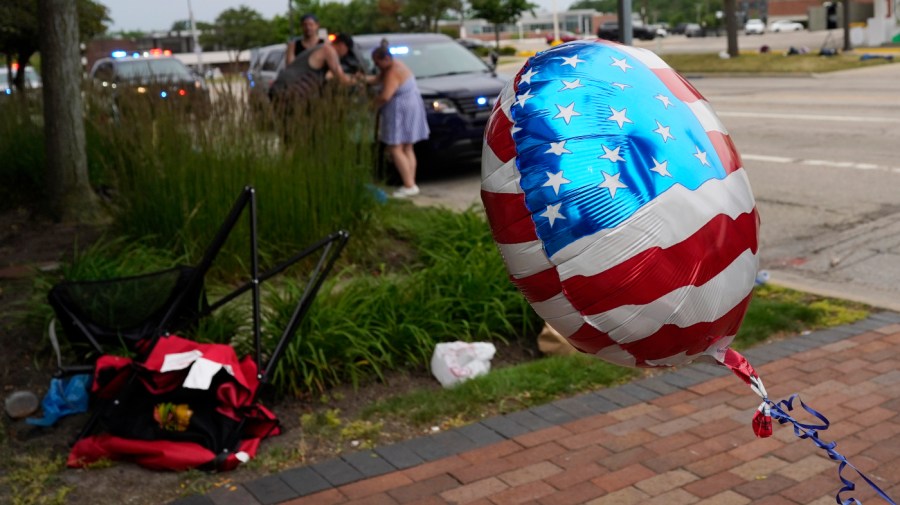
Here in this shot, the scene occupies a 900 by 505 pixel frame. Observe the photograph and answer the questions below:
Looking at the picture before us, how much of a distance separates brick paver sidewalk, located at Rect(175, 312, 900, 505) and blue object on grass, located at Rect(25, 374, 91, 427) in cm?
114

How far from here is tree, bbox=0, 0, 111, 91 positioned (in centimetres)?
1906

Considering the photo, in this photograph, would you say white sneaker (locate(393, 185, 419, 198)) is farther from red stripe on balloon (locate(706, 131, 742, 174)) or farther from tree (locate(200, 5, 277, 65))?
tree (locate(200, 5, 277, 65))

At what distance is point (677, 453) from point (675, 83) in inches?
82.0

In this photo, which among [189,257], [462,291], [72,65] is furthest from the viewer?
[72,65]

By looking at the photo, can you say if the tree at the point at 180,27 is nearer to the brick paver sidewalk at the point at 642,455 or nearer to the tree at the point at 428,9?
the tree at the point at 428,9

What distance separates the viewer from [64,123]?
8016 millimetres

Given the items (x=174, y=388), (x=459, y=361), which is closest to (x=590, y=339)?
(x=174, y=388)

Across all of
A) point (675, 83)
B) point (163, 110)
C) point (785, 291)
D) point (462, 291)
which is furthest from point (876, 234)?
point (675, 83)

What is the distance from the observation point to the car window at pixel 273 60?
16578 mm

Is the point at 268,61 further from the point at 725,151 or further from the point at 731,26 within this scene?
the point at 731,26

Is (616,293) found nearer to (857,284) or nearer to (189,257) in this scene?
(189,257)

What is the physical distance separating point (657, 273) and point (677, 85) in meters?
0.55

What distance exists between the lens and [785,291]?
667 cm

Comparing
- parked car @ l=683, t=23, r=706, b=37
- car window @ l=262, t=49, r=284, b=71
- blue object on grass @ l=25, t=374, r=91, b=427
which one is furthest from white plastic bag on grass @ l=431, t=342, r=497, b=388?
parked car @ l=683, t=23, r=706, b=37
